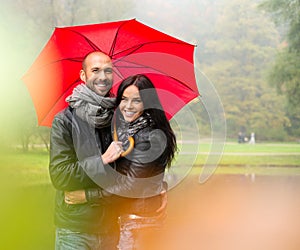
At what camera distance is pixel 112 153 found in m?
1.08

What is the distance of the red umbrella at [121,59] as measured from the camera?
119 centimetres

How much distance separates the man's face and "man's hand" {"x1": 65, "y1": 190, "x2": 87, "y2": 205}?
238mm

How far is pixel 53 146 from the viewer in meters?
1.10

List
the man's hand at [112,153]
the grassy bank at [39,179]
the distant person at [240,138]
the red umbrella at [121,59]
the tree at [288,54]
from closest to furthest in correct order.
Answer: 1. the man's hand at [112,153]
2. the red umbrella at [121,59]
3. the grassy bank at [39,179]
4. the distant person at [240,138]
5. the tree at [288,54]

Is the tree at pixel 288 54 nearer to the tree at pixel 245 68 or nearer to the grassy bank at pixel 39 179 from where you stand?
the tree at pixel 245 68

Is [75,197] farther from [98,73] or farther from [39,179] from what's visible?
[39,179]

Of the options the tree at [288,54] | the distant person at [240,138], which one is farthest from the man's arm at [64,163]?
the tree at [288,54]

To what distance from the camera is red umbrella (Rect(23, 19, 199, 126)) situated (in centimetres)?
119

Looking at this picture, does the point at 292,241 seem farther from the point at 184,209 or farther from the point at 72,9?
the point at 72,9

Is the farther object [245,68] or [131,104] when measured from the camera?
[245,68]

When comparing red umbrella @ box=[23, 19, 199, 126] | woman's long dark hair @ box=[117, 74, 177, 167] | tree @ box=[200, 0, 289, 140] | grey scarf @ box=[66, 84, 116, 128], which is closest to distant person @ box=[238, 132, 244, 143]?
tree @ box=[200, 0, 289, 140]

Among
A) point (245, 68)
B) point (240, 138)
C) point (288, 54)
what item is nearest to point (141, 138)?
point (240, 138)

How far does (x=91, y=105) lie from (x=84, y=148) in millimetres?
104

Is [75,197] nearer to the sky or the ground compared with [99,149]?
nearer to the ground
